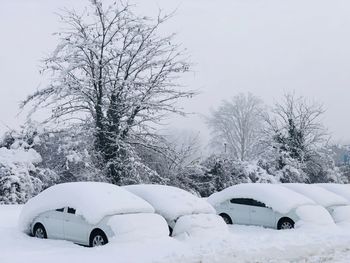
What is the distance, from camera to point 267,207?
15344 mm

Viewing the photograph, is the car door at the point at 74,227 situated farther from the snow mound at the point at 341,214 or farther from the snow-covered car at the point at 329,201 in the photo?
the snow mound at the point at 341,214

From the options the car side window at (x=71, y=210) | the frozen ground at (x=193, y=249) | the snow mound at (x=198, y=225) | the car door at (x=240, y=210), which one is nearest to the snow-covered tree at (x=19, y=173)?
the frozen ground at (x=193, y=249)

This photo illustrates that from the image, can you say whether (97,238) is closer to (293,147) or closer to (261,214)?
(261,214)

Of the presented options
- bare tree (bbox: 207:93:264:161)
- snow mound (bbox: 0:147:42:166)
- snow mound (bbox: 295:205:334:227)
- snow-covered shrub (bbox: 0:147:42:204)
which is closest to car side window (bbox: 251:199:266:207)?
snow mound (bbox: 295:205:334:227)

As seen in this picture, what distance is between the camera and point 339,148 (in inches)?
2048

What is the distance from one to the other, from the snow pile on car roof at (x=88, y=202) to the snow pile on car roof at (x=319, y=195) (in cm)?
790

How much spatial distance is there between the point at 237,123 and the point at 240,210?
50.9 metres

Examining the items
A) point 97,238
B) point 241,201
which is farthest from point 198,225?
point 241,201

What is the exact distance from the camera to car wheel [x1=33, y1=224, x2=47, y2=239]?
12.0 metres

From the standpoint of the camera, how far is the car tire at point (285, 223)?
586 inches

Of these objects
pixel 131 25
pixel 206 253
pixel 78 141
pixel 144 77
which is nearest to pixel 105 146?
pixel 78 141

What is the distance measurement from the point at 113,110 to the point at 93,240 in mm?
15115

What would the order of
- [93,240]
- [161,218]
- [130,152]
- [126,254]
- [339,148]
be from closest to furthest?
[126,254], [93,240], [161,218], [130,152], [339,148]

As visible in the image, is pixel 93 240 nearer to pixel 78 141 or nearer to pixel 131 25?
pixel 78 141
